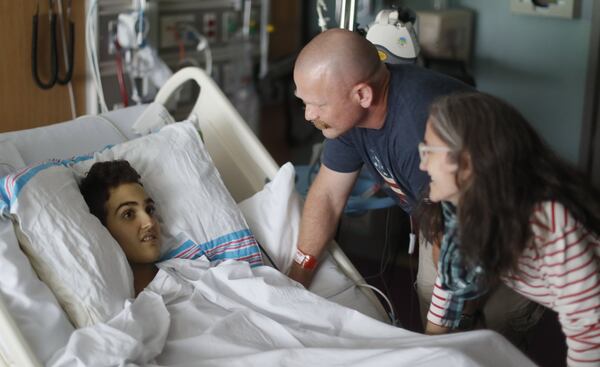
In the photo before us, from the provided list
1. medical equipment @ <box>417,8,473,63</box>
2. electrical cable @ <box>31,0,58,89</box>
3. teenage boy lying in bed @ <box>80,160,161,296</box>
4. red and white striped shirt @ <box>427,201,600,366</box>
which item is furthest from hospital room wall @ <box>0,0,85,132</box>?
red and white striped shirt @ <box>427,201,600,366</box>

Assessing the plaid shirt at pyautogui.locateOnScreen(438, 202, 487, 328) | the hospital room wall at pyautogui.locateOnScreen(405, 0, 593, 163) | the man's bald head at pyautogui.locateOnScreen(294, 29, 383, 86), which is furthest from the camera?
the hospital room wall at pyautogui.locateOnScreen(405, 0, 593, 163)

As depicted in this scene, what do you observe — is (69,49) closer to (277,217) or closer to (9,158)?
(9,158)

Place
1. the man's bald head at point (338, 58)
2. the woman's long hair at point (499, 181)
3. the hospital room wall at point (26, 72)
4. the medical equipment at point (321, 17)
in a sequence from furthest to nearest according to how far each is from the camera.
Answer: the hospital room wall at point (26, 72)
the medical equipment at point (321, 17)
the man's bald head at point (338, 58)
the woman's long hair at point (499, 181)

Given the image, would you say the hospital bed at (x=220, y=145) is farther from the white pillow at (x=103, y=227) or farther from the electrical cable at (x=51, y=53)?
the electrical cable at (x=51, y=53)

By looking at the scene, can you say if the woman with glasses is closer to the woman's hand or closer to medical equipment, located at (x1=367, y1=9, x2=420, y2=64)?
the woman's hand

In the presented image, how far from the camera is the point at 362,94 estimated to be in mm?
1996

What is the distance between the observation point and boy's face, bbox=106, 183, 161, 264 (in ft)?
6.82

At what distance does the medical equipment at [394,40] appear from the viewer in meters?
2.58

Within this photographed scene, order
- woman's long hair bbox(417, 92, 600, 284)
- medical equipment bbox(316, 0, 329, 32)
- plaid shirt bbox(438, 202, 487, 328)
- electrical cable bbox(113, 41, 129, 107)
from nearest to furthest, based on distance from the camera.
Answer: woman's long hair bbox(417, 92, 600, 284), plaid shirt bbox(438, 202, 487, 328), medical equipment bbox(316, 0, 329, 32), electrical cable bbox(113, 41, 129, 107)

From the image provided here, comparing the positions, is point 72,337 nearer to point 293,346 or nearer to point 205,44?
point 293,346

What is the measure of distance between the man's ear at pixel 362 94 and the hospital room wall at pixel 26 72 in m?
1.66

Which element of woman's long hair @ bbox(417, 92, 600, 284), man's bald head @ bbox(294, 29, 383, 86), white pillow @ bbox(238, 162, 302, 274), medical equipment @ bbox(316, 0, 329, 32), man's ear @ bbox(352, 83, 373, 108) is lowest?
white pillow @ bbox(238, 162, 302, 274)

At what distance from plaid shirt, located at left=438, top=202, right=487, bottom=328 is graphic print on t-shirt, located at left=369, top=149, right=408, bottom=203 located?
0.37 metres

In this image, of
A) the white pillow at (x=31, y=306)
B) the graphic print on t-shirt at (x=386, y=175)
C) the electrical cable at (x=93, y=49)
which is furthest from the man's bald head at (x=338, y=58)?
the electrical cable at (x=93, y=49)
